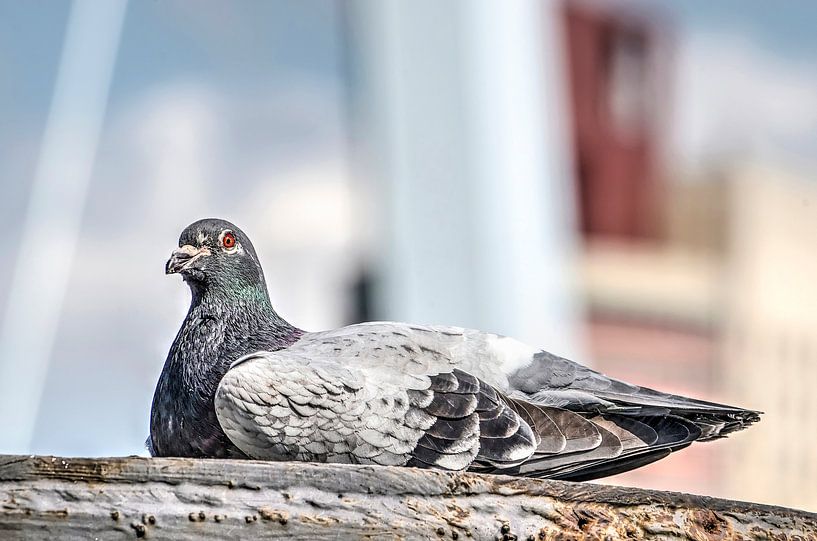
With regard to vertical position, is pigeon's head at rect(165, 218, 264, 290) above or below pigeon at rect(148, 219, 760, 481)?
above

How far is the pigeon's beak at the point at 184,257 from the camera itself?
343 cm

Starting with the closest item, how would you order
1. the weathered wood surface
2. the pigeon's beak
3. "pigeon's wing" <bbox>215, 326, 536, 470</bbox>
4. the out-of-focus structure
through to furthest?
1. the weathered wood surface
2. "pigeon's wing" <bbox>215, 326, 536, 470</bbox>
3. the pigeon's beak
4. the out-of-focus structure

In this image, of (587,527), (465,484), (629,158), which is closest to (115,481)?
(465,484)

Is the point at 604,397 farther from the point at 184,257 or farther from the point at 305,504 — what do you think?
the point at 305,504

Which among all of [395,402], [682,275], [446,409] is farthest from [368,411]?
[682,275]

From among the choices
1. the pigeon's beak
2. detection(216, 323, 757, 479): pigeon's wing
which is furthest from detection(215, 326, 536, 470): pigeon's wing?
the pigeon's beak

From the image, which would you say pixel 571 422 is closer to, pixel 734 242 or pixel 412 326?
pixel 412 326

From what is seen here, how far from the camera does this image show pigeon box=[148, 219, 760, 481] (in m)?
2.97

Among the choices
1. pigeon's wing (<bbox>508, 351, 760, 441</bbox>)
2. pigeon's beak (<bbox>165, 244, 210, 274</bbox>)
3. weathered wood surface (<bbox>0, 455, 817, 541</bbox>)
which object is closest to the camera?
weathered wood surface (<bbox>0, 455, 817, 541</bbox>)

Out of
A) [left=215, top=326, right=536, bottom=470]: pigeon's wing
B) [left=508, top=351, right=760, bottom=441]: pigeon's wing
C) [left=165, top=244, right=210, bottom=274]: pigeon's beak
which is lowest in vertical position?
[left=215, top=326, right=536, bottom=470]: pigeon's wing

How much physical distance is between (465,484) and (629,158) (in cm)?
2441

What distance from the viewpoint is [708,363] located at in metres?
25.0

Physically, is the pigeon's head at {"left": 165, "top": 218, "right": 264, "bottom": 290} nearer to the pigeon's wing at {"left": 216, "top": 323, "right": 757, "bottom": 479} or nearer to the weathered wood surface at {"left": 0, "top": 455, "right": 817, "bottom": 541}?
the pigeon's wing at {"left": 216, "top": 323, "right": 757, "bottom": 479}

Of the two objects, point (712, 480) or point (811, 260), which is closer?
point (712, 480)
